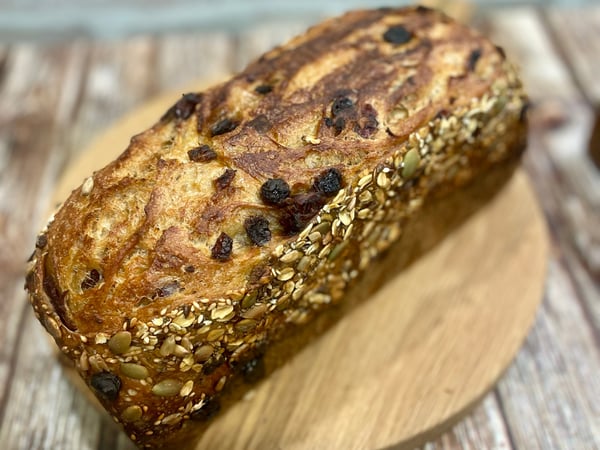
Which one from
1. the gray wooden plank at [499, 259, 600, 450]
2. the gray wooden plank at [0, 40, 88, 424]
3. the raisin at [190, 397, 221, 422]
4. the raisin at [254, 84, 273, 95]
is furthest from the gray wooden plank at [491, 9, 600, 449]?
the gray wooden plank at [0, 40, 88, 424]

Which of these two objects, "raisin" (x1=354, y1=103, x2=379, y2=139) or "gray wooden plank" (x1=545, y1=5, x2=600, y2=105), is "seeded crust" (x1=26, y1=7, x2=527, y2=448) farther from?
"gray wooden plank" (x1=545, y1=5, x2=600, y2=105)

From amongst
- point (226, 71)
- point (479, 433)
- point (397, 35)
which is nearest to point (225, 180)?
point (397, 35)

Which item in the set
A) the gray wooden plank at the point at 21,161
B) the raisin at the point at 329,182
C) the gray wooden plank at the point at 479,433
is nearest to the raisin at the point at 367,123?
the raisin at the point at 329,182

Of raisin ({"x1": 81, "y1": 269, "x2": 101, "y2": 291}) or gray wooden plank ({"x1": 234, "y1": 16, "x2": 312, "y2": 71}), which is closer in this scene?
raisin ({"x1": 81, "y1": 269, "x2": 101, "y2": 291})

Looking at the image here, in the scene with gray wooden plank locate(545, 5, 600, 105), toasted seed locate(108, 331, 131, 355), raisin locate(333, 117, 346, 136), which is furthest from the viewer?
gray wooden plank locate(545, 5, 600, 105)

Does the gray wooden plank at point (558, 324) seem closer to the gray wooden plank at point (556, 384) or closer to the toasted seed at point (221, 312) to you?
the gray wooden plank at point (556, 384)

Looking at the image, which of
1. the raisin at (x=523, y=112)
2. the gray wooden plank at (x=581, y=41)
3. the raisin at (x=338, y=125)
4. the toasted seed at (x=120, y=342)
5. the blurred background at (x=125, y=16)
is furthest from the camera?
the blurred background at (x=125, y=16)

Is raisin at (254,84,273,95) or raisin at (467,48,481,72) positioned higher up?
raisin at (254,84,273,95)

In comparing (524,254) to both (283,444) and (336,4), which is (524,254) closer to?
(283,444)
